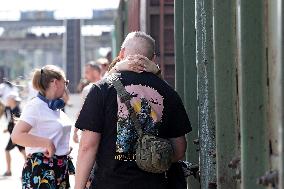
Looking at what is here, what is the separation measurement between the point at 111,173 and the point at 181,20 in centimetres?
194

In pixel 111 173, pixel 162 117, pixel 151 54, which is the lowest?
pixel 111 173

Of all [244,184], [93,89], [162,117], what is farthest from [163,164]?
[244,184]

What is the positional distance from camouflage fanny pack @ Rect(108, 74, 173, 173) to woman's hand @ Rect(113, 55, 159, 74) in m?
0.10

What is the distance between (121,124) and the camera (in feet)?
12.6

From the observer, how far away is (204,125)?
4.46 meters

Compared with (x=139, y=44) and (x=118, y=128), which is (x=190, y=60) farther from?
(x=118, y=128)

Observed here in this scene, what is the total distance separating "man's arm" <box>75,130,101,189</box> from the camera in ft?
12.8

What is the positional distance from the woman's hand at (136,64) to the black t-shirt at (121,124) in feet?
0.11

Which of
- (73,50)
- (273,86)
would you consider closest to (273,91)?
(273,86)

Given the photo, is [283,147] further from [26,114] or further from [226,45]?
[26,114]

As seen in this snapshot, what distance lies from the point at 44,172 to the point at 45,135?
26 cm

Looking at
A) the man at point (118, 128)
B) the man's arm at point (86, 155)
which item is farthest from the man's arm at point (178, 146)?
the man's arm at point (86, 155)

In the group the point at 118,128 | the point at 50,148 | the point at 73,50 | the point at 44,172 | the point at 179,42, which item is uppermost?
the point at 73,50

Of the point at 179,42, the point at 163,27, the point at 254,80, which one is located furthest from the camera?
the point at 163,27
